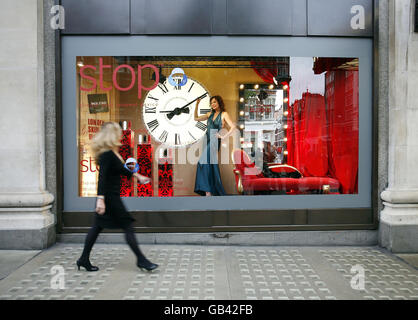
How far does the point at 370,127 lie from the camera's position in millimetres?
5629

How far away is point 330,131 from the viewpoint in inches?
242

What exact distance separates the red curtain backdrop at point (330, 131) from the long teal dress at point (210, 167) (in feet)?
4.65

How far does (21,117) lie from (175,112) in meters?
2.51

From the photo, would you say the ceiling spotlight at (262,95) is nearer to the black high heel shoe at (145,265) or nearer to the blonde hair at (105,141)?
the blonde hair at (105,141)

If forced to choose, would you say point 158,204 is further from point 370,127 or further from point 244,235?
point 370,127

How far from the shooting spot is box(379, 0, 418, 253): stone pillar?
525 cm

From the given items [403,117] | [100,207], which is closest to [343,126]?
[403,117]

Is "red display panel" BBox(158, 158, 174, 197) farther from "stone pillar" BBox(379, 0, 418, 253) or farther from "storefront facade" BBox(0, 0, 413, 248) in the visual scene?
"stone pillar" BBox(379, 0, 418, 253)

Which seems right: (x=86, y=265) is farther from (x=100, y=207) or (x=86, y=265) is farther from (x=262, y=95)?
(x=262, y=95)

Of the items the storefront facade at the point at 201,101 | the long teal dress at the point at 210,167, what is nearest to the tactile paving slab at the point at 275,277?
the storefront facade at the point at 201,101

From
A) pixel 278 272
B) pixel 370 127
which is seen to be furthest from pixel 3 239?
pixel 370 127

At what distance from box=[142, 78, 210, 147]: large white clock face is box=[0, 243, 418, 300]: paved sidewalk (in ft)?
6.42

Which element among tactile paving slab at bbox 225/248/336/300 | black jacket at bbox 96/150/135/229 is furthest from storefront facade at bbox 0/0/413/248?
black jacket at bbox 96/150/135/229

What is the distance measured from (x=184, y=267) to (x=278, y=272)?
4.06 feet
